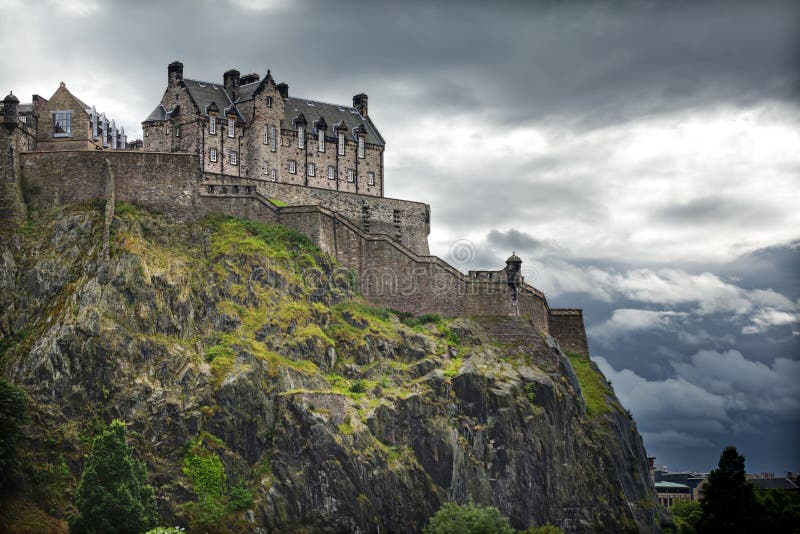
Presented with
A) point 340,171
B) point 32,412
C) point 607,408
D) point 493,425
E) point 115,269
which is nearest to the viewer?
point 32,412

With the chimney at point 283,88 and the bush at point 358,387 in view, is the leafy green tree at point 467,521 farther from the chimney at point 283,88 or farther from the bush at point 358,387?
the chimney at point 283,88

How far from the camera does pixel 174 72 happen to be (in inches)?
4158

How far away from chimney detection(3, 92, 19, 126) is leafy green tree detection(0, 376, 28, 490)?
2251cm

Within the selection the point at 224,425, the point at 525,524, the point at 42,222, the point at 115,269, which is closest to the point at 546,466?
the point at 525,524

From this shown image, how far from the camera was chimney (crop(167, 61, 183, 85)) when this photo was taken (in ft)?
346

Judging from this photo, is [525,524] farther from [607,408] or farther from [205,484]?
[205,484]

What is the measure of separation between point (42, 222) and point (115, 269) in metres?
8.36

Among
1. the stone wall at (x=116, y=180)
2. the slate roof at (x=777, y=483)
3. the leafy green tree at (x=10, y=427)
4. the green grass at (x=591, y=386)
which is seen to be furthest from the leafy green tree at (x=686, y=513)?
the leafy green tree at (x=10, y=427)

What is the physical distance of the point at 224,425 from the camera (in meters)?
81.3

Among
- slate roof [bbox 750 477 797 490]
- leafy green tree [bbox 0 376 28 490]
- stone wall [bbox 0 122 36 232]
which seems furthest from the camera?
slate roof [bbox 750 477 797 490]

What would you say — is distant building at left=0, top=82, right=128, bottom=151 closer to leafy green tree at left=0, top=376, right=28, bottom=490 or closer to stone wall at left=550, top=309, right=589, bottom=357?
leafy green tree at left=0, top=376, right=28, bottom=490

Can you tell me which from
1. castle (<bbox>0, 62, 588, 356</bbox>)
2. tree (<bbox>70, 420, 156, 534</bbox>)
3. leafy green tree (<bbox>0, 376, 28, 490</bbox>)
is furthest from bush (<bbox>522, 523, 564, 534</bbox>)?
leafy green tree (<bbox>0, 376, 28, 490</bbox>)

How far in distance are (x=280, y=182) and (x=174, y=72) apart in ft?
44.2

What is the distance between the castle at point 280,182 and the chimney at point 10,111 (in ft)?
0.27
